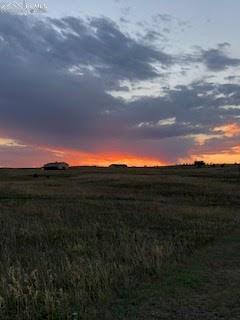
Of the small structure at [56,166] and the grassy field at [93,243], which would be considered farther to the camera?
the small structure at [56,166]

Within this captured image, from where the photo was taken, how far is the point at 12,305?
11469 mm

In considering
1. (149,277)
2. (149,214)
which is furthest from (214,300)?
(149,214)

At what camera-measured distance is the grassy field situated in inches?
460

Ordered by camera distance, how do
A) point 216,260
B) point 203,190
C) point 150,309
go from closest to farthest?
point 150,309
point 216,260
point 203,190

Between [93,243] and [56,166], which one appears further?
[56,166]

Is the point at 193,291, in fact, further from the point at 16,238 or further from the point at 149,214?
the point at 149,214

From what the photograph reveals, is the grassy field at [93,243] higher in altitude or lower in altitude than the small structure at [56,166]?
lower

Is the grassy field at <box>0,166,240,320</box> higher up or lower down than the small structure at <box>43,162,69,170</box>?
lower down

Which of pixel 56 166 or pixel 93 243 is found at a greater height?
pixel 56 166

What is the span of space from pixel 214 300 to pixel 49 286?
11.9ft

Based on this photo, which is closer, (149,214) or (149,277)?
(149,277)

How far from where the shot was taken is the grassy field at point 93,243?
11.7 metres

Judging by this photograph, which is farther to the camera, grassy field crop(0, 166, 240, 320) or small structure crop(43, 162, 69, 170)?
small structure crop(43, 162, 69, 170)

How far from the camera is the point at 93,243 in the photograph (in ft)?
64.6
